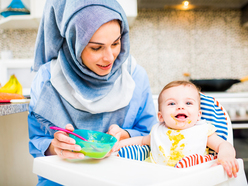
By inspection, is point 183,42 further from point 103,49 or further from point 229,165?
point 229,165

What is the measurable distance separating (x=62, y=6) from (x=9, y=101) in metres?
0.59

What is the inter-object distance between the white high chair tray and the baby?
6.9 inches

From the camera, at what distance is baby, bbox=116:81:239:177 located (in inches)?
33.1

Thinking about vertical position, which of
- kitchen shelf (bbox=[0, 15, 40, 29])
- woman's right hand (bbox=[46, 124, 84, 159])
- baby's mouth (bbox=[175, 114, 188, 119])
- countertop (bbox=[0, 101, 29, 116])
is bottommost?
woman's right hand (bbox=[46, 124, 84, 159])

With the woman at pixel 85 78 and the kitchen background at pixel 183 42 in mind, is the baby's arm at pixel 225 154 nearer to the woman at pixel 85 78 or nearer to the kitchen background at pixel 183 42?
the woman at pixel 85 78

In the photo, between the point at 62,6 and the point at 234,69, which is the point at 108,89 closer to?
the point at 62,6

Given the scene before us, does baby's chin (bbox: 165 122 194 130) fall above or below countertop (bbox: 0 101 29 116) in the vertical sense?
below

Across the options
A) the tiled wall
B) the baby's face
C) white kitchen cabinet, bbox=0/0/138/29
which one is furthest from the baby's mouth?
the tiled wall

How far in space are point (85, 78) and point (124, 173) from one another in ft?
1.66

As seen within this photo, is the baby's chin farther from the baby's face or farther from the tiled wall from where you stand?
the tiled wall

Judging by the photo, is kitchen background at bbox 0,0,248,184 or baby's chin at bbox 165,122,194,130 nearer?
baby's chin at bbox 165,122,194,130

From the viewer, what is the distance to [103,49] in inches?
34.4

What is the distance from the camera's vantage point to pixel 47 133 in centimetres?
101

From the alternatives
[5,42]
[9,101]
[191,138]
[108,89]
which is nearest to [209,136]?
[191,138]
